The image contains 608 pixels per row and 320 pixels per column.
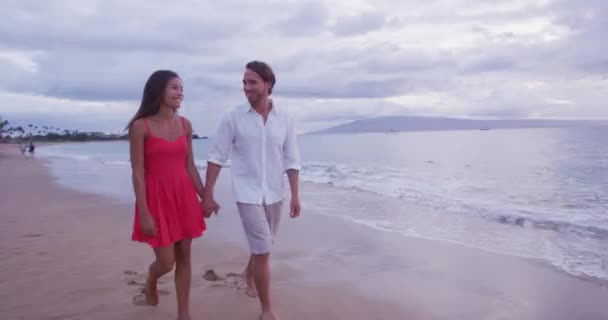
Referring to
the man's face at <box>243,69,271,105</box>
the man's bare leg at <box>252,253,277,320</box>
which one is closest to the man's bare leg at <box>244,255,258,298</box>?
the man's bare leg at <box>252,253,277,320</box>

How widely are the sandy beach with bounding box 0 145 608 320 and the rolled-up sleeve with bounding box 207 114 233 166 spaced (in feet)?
3.95

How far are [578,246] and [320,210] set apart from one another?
15.1 feet

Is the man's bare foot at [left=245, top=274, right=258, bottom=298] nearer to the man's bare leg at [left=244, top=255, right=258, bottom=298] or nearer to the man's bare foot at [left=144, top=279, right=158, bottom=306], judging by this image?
the man's bare leg at [left=244, top=255, right=258, bottom=298]

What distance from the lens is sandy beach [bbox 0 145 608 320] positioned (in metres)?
3.85

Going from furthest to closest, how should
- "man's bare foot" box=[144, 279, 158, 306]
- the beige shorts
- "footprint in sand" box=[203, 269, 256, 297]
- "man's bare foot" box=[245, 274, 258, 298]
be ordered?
"footprint in sand" box=[203, 269, 256, 297], "man's bare foot" box=[245, 274, 258, 298], "man's bare foot" box=[144, 279, 158, 306], the beige shorts

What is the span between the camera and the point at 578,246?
22.0ft

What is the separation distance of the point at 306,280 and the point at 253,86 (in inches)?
84.7

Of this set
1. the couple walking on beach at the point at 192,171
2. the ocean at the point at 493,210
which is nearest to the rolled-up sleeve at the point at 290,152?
the couple walking on beach at the point at 192,171

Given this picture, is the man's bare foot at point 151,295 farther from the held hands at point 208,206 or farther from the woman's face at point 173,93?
the woman's face at point 173,93

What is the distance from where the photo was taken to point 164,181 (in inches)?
128

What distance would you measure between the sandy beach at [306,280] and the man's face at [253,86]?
1616 mm

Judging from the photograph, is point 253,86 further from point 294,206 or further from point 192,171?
point 294,206

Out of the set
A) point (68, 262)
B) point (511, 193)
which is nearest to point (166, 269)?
point (68, 262)

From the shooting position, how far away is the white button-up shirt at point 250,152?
332 cm
